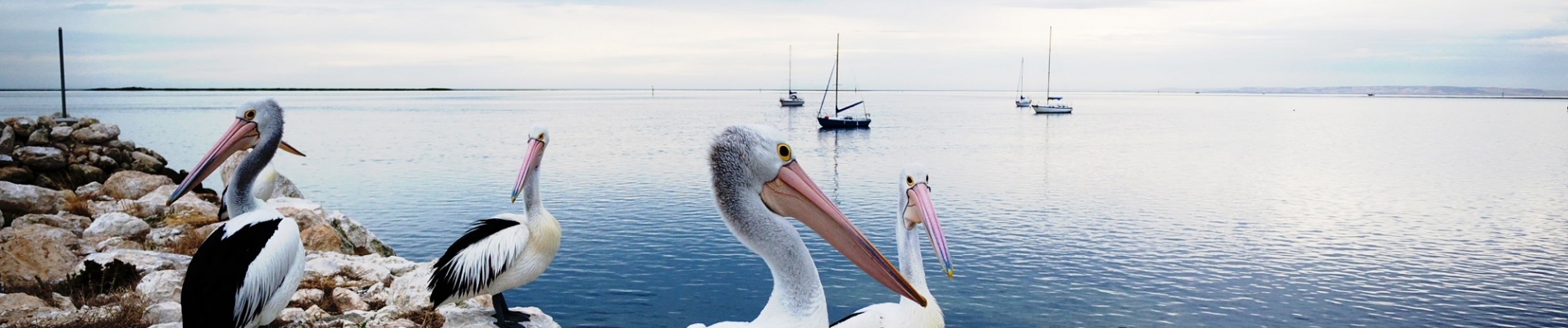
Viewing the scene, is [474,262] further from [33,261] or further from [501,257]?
[33,261]

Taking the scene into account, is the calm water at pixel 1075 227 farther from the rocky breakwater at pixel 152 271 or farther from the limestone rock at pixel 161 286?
the limestone rock at pixel 161 286

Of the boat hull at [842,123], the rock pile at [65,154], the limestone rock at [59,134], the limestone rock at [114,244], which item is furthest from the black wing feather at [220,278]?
the boat hull at [842,123]

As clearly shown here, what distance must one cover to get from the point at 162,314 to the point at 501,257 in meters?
1.93

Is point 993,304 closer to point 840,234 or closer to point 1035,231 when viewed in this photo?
point 1035,231

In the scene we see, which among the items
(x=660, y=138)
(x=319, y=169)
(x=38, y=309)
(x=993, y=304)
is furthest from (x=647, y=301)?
(x=660, y=138)

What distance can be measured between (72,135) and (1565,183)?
35.3 metres

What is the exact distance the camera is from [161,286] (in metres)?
6.34

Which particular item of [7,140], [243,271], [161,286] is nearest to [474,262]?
[243,271]

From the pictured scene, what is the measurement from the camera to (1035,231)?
1747 centimetres

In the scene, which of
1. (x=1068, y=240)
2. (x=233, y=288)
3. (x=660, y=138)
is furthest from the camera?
(x=660, y=138)

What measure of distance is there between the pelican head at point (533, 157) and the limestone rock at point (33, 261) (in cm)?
329

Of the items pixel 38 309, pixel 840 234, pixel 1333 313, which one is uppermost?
pixel 840 234

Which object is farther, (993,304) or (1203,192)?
(1203,192)

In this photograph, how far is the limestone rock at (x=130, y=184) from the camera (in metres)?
12.5
